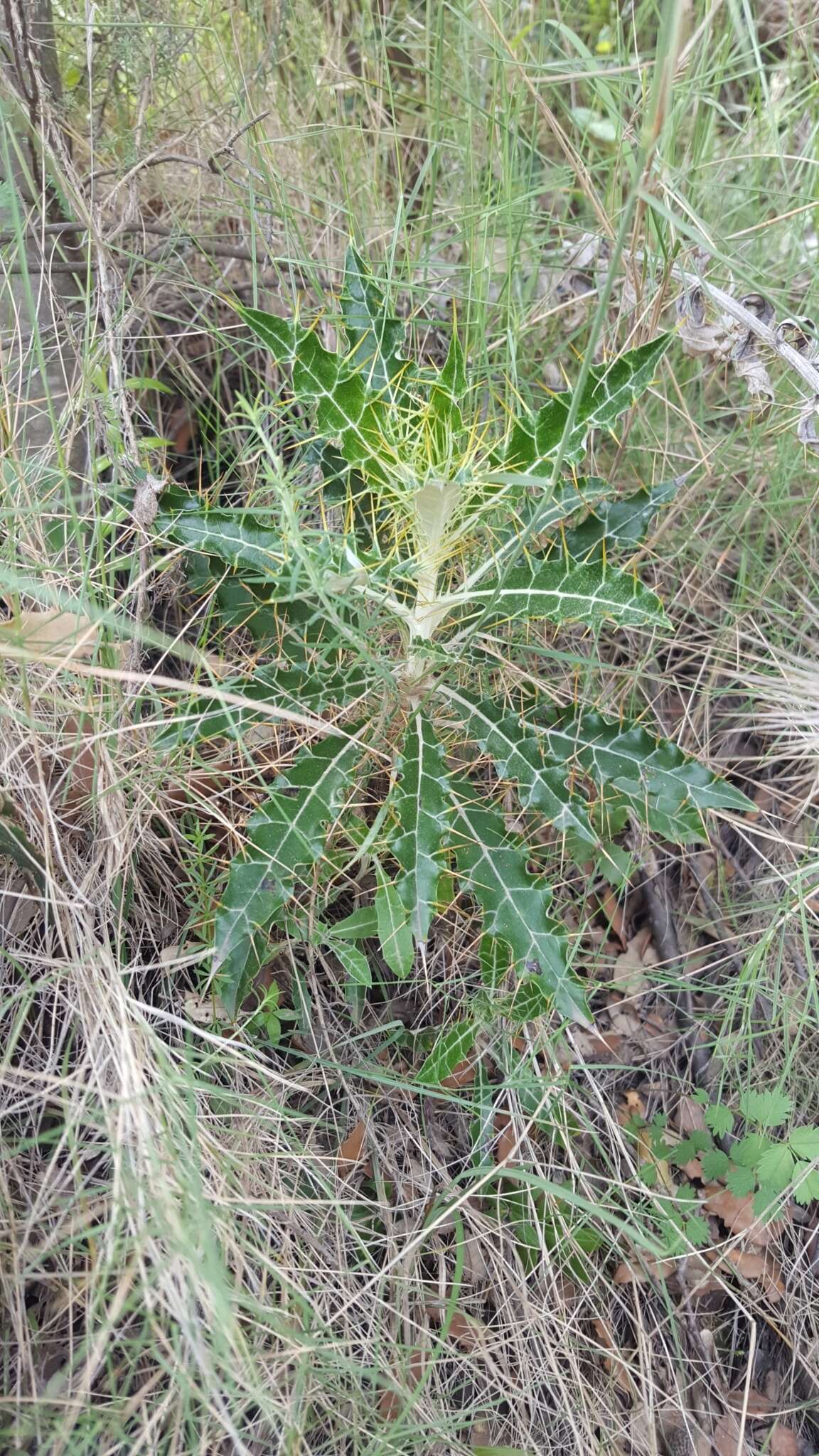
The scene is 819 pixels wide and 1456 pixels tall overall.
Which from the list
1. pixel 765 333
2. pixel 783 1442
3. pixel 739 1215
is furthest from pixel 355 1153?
pixel 765 333

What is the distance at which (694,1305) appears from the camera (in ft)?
5.39

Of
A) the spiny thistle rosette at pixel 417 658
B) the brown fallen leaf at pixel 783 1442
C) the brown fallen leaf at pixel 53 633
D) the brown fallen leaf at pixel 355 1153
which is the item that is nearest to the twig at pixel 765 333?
the spiny thistle rosette at pixel 417 658

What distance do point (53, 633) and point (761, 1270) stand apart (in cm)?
157

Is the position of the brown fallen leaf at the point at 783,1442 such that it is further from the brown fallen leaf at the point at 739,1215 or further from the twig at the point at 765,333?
the twig at the point at 765,333

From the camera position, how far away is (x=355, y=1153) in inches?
58.6

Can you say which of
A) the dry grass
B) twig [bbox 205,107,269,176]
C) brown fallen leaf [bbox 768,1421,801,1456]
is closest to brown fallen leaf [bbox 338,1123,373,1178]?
the dry grass

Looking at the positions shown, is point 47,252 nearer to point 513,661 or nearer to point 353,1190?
point 513,661

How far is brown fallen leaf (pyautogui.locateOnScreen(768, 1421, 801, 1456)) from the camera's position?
1592mm

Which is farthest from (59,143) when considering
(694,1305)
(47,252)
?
(694,1305)

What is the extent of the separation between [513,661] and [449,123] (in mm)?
1127

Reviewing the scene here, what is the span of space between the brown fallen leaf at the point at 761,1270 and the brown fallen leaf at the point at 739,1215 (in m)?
0.02

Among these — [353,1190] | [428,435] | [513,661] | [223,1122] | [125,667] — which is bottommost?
[353,1190]

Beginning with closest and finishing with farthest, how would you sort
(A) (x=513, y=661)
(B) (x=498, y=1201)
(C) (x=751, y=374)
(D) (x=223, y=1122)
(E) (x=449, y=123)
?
(D) (x=223, y=1122), (B) (x=498, y=1201), (C) (x=751, y=374), (A) (x=513, y=661), (E) (x=449, y=123)

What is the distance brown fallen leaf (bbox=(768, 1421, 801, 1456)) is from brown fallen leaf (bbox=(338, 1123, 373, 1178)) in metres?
0.82
